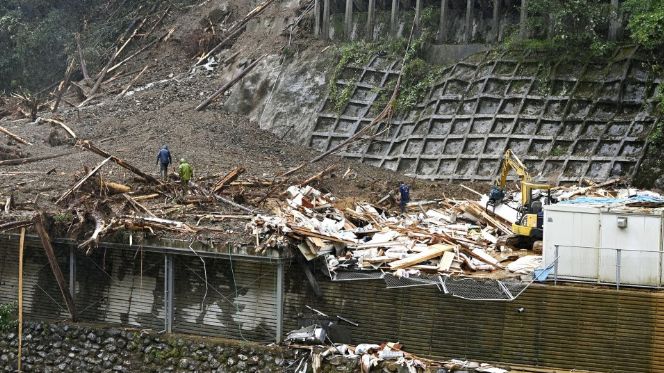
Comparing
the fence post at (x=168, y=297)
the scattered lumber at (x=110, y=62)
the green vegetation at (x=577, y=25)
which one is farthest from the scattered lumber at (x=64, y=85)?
the fence post at (x=168, y=297)

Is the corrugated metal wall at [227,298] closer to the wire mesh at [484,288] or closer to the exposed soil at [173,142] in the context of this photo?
the exposed soil at [173,142]

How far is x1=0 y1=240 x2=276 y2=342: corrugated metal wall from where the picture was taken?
21297 millimetres

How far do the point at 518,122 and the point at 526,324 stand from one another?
1298 cm

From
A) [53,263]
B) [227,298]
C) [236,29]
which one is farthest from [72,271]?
[236,29]

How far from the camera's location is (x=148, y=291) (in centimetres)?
2228

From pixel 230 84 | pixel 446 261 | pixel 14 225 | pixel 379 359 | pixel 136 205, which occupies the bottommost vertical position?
pixel 379 359

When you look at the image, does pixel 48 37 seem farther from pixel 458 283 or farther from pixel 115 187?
pixel 458 283

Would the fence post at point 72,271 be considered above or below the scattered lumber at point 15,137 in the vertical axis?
below

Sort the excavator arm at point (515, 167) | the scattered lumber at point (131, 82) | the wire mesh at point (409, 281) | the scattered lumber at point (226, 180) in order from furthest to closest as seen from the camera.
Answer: the scattered lumber at point (131, 82) < the scattered lumber at point (226, 180) < the excavator arm at point (515, 167) < the wire mesh at point (409, 281)

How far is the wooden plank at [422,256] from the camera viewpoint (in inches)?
840

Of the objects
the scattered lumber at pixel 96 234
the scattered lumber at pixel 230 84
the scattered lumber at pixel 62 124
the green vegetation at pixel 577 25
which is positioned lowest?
the scattered lumber at pixel 96 234

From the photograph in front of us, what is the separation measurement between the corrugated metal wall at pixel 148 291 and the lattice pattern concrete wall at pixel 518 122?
11706 mm

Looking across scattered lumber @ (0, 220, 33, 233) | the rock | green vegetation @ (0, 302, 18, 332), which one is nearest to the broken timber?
scattered lumber @ (0, 220, 33, 233)

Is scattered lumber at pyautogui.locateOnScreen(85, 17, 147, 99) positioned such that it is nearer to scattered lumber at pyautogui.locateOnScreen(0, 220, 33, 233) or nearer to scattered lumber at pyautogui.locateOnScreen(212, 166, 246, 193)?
scattered lumber at pyautogui.locateOnScreen(212, 166, 246, 193)
